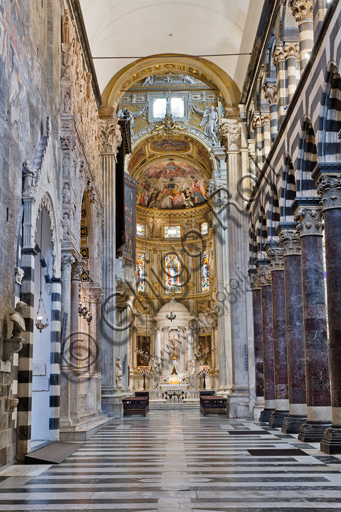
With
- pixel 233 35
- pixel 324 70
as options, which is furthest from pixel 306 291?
pixel 233 35

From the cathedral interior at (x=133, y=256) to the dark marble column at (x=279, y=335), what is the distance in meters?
0.04

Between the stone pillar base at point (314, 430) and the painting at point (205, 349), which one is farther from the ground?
the painting at point (205, 349)

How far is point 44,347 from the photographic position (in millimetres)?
14078

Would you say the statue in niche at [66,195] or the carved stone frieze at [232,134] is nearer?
the statue in niche at [66,195]

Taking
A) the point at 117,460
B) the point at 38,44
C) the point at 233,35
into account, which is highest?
the point at 233,35

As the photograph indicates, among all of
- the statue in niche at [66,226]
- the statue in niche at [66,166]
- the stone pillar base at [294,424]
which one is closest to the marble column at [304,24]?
the statue in niche at [66,166]

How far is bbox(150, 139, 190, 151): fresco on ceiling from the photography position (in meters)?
43.2

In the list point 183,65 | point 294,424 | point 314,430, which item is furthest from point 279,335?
point 183,65

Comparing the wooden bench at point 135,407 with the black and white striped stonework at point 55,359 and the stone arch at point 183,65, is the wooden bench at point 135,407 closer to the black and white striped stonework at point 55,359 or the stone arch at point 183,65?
the black and white striped stonework at point 55,359

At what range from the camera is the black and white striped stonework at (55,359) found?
13664 millimetres

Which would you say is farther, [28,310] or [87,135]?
[87,135]

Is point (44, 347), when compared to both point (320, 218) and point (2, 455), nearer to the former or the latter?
point (2, 455)

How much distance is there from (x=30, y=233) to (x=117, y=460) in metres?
4.61

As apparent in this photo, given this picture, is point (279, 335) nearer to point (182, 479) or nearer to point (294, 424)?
point (294, 424)
